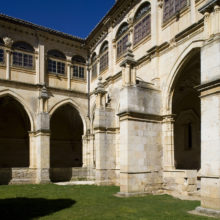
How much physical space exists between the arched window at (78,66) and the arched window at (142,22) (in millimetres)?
7187

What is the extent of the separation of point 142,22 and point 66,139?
1400cm

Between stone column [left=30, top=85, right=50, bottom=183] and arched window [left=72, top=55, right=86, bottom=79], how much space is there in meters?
3.61

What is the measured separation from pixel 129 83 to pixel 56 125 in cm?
1532

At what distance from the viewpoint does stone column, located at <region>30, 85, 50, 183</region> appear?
18.4m

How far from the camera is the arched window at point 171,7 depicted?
12.6m

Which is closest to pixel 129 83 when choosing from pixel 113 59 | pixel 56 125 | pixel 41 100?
pixel 113 59

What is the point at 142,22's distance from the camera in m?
15.6

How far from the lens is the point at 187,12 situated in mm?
12164

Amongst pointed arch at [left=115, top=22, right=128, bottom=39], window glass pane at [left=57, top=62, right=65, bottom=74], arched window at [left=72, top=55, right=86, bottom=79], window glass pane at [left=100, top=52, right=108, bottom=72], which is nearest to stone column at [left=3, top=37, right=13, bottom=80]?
window glass pane at [left=57, top=62, right=65, bottom=74]

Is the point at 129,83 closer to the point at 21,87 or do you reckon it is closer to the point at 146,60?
the point at 146,60

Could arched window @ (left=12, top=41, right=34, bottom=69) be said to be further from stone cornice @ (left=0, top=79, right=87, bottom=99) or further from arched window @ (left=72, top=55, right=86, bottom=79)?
arched window @ (left=72, top=55, right=86, bottom=79)

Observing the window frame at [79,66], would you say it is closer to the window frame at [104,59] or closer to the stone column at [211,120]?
Answer: the window frame at [104,59]

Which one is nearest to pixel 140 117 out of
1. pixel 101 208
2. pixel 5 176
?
pixel 101 208

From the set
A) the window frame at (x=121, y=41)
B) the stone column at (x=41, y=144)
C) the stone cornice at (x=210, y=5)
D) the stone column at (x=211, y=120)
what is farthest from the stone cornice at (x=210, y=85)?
the stone column at (x=41, y=144)
